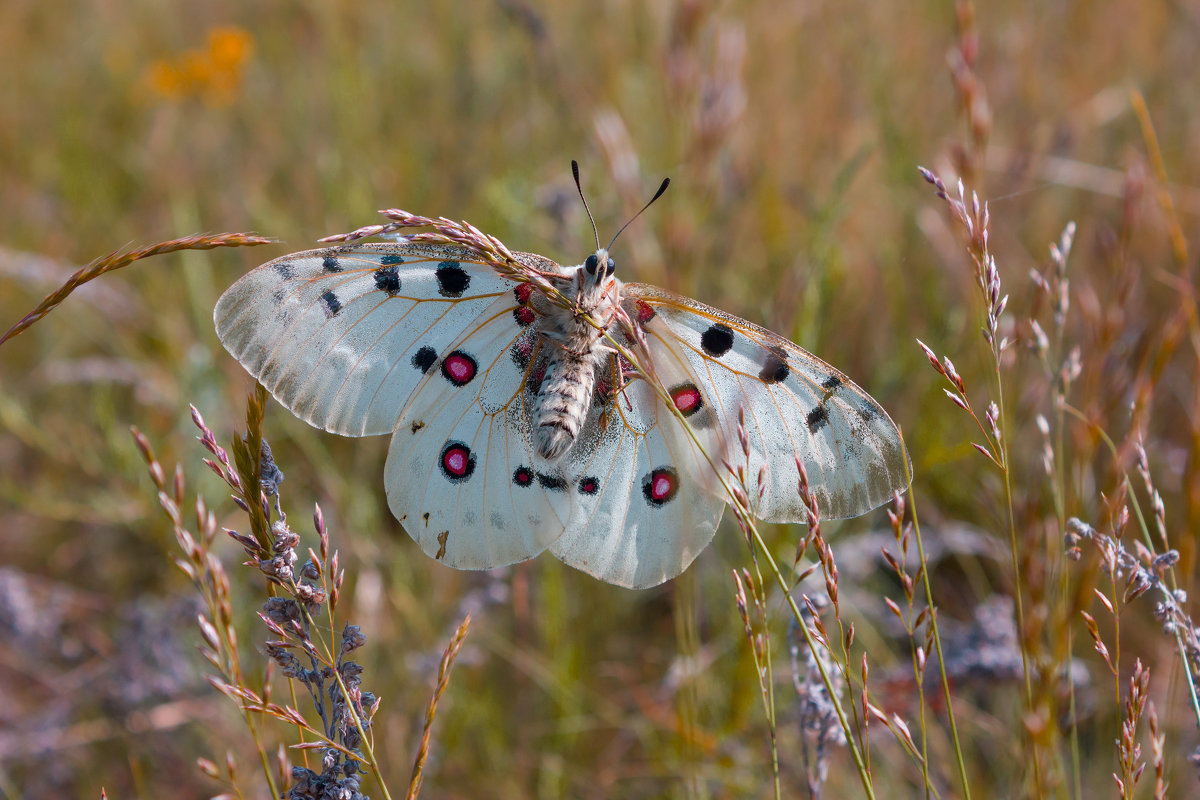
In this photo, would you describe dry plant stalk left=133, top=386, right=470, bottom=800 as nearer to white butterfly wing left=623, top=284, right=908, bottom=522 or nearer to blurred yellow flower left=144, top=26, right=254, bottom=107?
white butterfly wing left=623, top=284, right=908, bottom=522

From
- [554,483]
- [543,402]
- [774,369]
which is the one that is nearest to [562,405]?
[543,402]

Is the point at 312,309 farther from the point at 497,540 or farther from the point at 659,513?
the point at 659,513

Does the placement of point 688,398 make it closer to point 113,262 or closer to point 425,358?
point 425,358

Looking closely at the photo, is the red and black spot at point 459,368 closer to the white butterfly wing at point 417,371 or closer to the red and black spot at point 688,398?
the white butterfly wing at point 417,371

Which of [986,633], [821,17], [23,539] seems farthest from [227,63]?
[986,633]

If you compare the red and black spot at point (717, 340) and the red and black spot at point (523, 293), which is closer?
the red and black spot at point (717, 340)

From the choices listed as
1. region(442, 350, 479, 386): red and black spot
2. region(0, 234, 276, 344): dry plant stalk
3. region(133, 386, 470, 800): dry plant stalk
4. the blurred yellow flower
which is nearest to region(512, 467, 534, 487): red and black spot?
region(442, 350, 479, 386): red and black spot

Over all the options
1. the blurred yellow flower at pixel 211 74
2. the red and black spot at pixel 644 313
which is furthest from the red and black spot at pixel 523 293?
the blurred yellow flower at pixel 211 74
